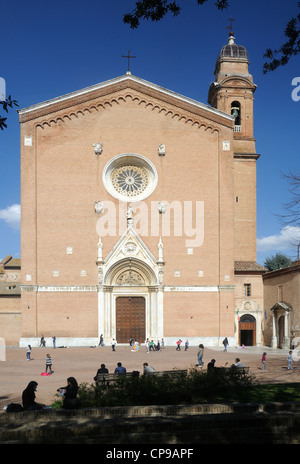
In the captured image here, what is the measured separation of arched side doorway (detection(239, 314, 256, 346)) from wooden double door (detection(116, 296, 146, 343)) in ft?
27.6

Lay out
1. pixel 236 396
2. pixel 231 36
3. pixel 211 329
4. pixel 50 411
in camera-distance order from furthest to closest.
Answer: pixel 231 36
pixel 211 329
pixel 236 396
pixel 50 411

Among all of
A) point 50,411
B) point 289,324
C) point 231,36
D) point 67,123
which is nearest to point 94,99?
point 67,123

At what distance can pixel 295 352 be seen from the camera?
1312 inches

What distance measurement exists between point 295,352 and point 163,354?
8.73 meters

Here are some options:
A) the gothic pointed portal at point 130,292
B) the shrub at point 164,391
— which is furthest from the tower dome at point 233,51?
the shrub at point 164,391

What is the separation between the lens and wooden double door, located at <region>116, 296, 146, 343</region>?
39.0 m

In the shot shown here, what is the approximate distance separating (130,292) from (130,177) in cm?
905

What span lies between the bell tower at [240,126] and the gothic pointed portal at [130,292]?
28.7 feet

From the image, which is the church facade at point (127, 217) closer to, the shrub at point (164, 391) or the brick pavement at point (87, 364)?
the brick pavement at point (87, 364)

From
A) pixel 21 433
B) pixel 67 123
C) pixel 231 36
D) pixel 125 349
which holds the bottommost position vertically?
pixel 125 349

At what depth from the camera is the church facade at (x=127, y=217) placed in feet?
124

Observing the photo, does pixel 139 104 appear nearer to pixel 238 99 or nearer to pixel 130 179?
pixel 130 179

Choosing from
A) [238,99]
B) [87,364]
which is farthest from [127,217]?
[238,99]
